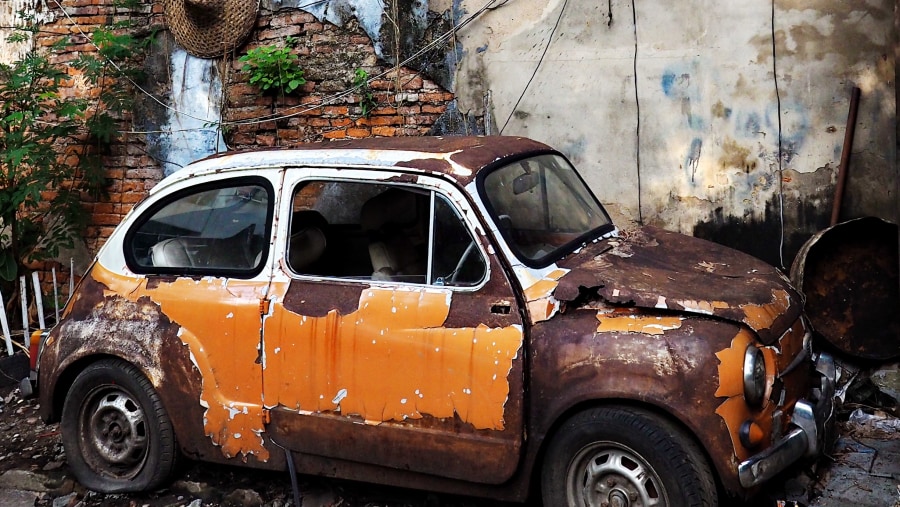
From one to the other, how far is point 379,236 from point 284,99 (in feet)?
10.9

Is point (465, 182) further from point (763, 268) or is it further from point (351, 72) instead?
point (351, 72)

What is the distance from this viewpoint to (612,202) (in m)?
6.23

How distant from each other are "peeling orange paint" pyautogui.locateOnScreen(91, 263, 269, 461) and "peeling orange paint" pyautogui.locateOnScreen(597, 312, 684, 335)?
1655mm

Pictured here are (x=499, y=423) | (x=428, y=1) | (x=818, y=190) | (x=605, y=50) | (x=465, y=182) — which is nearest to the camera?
(x=499, y=423)

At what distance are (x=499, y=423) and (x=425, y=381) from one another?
0.38m

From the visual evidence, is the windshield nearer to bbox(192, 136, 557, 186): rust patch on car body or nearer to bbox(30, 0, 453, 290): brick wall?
bbox(192, 136, 557, 186): rust patch on car body

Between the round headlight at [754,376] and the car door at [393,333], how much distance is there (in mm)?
889

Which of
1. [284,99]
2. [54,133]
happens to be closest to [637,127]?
[284,99]

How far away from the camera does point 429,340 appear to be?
3639mm

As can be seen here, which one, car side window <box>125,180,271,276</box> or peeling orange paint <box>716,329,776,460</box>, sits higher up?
car side window <box>125,180,271,276</box>

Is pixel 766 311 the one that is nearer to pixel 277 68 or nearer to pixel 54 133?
pixel 277 68

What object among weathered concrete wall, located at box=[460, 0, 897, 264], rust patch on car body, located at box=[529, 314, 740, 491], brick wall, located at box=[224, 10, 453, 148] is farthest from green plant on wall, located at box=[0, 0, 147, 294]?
rust patch on car body, located at box=[529, 314, 740, 491]

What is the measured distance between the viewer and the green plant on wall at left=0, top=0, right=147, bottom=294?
22.0 ft

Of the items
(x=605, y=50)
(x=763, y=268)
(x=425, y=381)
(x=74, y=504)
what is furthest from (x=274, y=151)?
(x=605, y=50)
